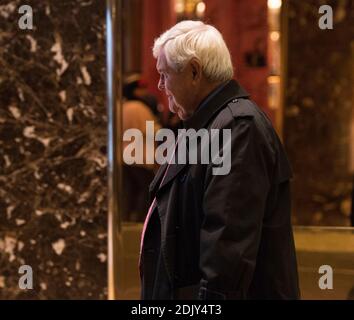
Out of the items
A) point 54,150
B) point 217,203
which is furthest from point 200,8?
point 217,203

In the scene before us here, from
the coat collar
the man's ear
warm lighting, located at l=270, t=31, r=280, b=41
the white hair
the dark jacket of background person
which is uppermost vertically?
warm lighting, located at l=270, t=31, r=280, b=41

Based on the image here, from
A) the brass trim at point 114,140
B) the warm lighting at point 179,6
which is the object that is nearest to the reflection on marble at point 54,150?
the brass trim at point 114,140

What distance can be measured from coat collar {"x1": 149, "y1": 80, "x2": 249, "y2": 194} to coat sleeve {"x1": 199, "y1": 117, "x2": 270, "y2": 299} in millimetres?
155

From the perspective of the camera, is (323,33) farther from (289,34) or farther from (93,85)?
(93,85)

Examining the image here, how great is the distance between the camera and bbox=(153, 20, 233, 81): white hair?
6.50 feet

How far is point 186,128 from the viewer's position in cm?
205

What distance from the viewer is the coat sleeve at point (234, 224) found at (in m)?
1.82

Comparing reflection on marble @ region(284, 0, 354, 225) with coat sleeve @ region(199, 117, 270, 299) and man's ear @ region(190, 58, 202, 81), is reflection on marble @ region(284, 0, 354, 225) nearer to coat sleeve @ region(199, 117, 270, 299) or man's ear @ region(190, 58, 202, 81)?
man's ear @ region(190, 58, 202, 81)

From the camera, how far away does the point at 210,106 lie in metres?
2.01

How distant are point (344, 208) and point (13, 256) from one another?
232 centimetres

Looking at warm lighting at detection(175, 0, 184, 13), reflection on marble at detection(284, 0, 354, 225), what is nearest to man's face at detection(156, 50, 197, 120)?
reflection on marble at detection(284, 0, 354, 225)

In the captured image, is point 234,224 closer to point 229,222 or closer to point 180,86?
point 229,222

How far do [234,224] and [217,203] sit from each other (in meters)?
0.08

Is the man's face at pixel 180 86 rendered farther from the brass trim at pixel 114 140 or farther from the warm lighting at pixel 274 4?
the warm lighting at pixel 274 4
